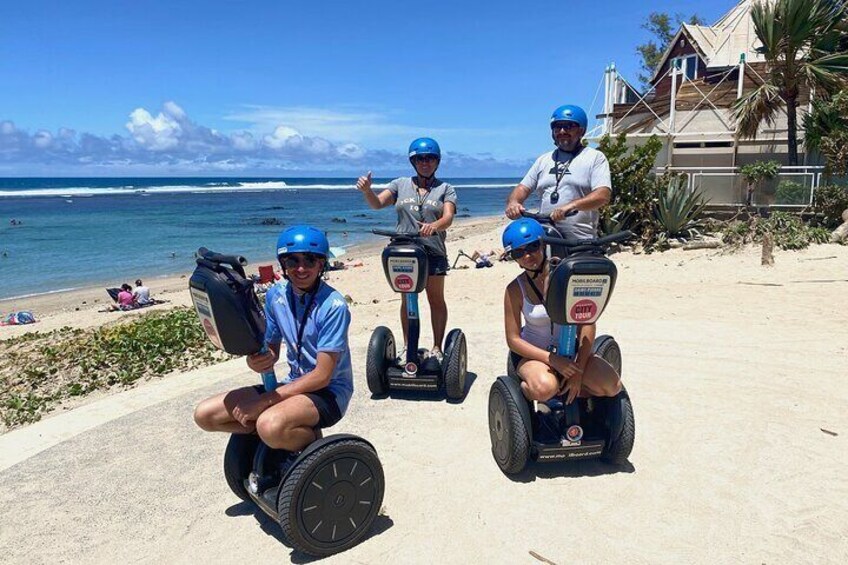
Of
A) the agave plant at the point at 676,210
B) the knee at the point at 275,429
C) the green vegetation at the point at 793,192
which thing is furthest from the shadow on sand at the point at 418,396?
the green vegetation at the point at 793,192

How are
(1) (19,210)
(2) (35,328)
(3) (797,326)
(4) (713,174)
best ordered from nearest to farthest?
(3) (797,326), (2) (35,328), (4) (713,174), (1) (19,210)

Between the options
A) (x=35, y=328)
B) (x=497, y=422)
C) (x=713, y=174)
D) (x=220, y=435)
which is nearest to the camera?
(x=497, y=422)

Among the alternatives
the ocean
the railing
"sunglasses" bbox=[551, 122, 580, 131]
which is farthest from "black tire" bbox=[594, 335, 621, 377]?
the railing

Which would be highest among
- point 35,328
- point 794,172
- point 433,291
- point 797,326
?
point 794,172

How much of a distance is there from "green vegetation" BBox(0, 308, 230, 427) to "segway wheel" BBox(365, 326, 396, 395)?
218cm

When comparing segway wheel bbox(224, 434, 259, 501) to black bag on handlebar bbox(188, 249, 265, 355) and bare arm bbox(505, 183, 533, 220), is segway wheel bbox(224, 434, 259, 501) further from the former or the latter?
bare arm bbox(505, 183, 533, 220)

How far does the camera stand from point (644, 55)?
40.2 m

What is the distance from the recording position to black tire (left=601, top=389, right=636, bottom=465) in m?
3.45

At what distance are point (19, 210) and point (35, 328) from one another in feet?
137

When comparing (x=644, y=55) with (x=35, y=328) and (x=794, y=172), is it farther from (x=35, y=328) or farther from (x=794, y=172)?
(x=35, y=328)

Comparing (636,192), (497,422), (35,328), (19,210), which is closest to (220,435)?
(497,422)

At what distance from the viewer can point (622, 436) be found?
11.3 feet

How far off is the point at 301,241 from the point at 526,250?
123 cm

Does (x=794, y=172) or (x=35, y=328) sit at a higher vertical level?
(x=794, y=172)
